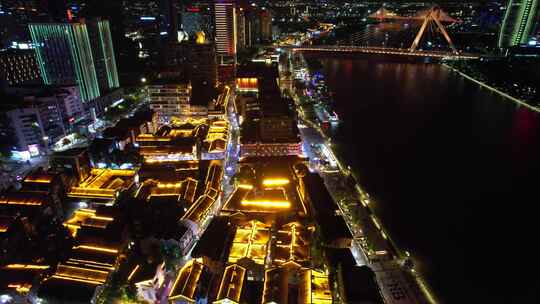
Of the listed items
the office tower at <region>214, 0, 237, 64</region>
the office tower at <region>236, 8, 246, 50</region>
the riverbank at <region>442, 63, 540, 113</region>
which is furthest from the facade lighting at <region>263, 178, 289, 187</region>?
the office tower at <region>236, 8, 246, 50</region>

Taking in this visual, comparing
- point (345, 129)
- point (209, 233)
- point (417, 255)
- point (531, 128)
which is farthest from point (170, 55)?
point (531, 128)

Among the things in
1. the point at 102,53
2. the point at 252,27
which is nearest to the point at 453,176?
the point at 102,53

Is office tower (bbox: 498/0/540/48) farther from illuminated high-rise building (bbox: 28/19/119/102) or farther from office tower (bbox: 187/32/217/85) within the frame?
illuminated high-rise building (bbox: 28/19/119/102)

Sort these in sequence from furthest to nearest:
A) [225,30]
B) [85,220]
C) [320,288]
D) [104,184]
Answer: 1. [225,30]
2. [104,184]
3. [85,220]
4. [320,288]

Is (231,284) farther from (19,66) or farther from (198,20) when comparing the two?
(198,20)

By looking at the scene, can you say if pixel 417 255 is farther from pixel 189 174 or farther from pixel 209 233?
pixel 189 174

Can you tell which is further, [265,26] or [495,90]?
[265,26]
